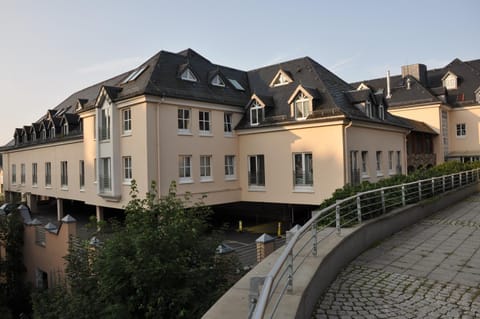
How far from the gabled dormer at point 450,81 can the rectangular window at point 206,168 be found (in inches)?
1236

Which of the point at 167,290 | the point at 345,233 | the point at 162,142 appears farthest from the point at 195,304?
the point at 162,142

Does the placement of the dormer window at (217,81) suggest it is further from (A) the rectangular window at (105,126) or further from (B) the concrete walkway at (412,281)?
(B) the concrete walkway at (412,281)

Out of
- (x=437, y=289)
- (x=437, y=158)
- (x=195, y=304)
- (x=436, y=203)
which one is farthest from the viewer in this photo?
(x=437, y=158)

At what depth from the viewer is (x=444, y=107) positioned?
1508 inches

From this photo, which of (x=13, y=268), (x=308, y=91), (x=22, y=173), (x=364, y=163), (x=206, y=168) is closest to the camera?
(x=13, y=268)

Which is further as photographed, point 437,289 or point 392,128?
point 392,128

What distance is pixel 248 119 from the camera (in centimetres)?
2373

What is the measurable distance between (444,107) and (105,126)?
32.9m

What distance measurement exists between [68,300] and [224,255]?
421 cm

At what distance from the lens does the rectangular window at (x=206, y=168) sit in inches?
868

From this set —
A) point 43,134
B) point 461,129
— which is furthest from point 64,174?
point 461,129

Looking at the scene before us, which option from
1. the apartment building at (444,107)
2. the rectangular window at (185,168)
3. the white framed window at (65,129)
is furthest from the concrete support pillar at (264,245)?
the apartment building at (444,107)

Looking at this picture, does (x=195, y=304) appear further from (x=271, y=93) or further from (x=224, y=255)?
(x=271, y=93)

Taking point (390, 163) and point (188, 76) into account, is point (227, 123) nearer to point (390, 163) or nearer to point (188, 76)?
point (188, 76)
